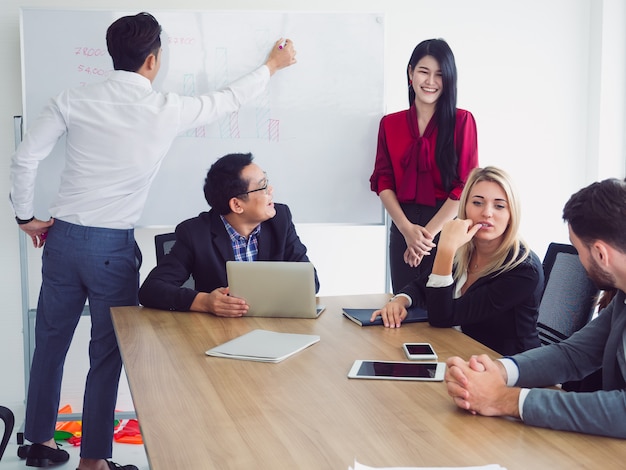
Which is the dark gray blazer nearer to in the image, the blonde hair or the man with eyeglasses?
the blonde hair

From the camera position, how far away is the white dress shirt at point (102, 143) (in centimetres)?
270

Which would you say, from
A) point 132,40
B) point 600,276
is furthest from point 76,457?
point 600,276

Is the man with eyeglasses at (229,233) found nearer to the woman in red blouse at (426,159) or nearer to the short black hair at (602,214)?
the woman in red blouse at (426,159)

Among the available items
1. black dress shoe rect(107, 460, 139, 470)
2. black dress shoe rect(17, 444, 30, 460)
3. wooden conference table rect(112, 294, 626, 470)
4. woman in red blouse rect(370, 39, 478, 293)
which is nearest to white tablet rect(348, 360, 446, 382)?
wooden conference table rect(112, 294, 626, 470)

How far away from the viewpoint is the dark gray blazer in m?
1.31

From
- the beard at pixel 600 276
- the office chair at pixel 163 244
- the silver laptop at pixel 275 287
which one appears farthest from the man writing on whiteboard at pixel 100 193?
the beard at pixel 600 276

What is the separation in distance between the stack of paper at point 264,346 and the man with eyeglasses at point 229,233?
21.3 inches

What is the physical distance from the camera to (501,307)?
2137 mm

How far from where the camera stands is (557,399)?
136 centimetres

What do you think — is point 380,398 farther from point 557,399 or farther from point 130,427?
point 130,427

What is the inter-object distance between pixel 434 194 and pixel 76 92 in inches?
58.4

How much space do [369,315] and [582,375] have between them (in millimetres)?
748

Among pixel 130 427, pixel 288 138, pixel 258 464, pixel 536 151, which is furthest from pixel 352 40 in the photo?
pixel 258 464

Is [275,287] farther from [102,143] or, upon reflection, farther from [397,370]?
[102,143]
